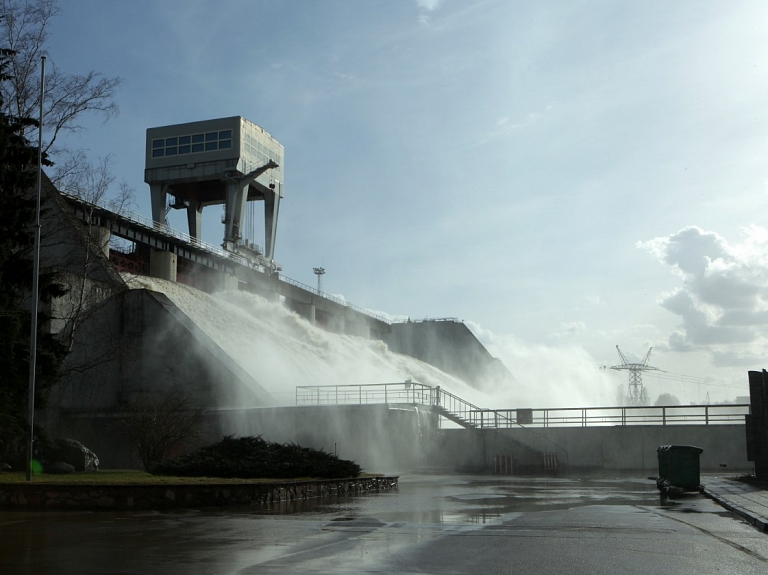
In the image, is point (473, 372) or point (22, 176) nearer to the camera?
point (22, 176)

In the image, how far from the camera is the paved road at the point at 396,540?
9453 millimetres

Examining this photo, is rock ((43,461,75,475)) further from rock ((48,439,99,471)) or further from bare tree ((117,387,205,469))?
bare tree ((117,387,205,469))

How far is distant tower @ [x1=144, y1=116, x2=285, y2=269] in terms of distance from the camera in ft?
235

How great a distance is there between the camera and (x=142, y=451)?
29.0 meters

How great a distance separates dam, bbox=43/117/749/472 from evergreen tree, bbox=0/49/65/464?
28.3 ft

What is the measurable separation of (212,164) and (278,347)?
2400 cm

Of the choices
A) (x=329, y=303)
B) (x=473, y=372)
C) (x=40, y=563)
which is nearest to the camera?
(x=40, y=563)

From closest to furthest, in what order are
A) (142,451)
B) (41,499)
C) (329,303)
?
(41,499) < (142,451) < (329,303)

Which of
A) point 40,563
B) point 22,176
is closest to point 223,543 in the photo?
point 40,563

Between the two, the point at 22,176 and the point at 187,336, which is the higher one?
the point at 22,176

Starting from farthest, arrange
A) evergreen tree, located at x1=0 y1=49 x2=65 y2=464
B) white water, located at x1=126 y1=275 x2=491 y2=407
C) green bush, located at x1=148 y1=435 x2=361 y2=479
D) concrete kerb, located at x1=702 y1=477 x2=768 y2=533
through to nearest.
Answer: white water, located at x1=126 y1=275 x2=491 y2=407, evergreen tree, located at x1=0 y1=49 x2=65 y2=464, green bush, located at x1=148 y1=435 x2=361 y2=479, concrete kerb, located at x1=702 y1=477 x2=768 y2=533

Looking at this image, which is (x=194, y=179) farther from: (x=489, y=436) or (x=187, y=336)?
(x=489, y=436)

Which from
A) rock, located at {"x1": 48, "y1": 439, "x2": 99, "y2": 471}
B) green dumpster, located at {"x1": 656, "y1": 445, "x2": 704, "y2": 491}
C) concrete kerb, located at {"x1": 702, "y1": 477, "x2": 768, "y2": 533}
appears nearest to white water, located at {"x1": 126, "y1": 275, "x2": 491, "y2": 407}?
rock, located at {"x1": 48, "y1": 439, "x2": 99, "y2": 471}

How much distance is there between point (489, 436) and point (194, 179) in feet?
140
